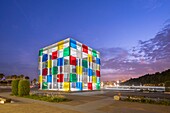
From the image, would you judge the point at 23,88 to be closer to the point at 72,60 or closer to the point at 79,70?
the point at 72,60

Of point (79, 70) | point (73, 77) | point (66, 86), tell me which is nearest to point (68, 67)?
point (73, 77)

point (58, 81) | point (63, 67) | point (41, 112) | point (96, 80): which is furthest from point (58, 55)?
point (41, 112)

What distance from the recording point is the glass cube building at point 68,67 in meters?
34.0

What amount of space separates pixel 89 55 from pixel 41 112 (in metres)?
30.8

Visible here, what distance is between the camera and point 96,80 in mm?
43344

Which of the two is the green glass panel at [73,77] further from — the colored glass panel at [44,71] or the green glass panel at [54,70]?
the colored glass panel at [44,71]

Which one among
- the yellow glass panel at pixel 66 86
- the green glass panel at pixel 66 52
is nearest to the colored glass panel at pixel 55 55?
the green glass panel at pixel 66 52

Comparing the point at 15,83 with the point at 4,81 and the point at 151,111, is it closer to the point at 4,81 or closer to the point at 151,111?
the point at 151,111

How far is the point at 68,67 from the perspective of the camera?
33562mm

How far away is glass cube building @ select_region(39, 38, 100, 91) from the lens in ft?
112

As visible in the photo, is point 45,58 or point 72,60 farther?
point 45,58

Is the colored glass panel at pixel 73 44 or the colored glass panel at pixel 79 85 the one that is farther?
the colored glass panel at pixel 79 85

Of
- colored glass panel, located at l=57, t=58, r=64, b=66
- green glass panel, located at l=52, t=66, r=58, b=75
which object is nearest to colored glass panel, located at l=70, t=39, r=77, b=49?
colored glass panel, located at l=57, t=58, r=64, b=66

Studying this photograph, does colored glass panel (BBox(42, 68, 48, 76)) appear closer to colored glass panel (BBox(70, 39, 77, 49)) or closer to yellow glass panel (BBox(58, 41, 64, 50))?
yellow glass panel (BBox(58, 41, 64, 50))
